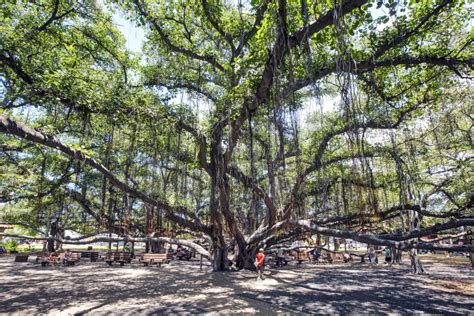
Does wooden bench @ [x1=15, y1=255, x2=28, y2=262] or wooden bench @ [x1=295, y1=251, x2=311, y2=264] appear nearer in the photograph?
wooden bench @ [x1=15, y1=255, x2=28, y2=262]

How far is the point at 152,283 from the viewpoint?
309 inches

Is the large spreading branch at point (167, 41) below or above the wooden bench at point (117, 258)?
above

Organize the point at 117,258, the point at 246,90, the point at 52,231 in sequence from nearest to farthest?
1. the point at 246,90
2. the point at 117,258
3. the point at 52,231

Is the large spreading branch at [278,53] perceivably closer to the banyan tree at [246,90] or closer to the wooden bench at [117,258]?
the banyan tree at [246,90]

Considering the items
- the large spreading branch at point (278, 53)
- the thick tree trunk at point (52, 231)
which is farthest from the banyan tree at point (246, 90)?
the thick tree trunk at point (52, 231)

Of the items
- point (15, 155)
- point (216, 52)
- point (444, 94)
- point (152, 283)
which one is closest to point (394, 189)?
point (444, 94)

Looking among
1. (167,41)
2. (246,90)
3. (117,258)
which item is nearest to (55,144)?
(167,41)

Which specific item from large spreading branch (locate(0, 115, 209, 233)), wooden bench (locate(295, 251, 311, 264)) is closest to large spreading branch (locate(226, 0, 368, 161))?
large spreading branch (locate(0, 115, 209, 233))

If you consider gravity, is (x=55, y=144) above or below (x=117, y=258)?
above

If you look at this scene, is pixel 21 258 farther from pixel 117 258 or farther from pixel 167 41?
pixel 167 41

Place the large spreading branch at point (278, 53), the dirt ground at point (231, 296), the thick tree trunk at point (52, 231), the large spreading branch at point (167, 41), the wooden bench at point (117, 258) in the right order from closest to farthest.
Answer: the large spreading branch at point (278, 53)
the dirt ground at point (231, 296)
the large spreading branch at point (167, 41)
the wooden bench at point (117, 258)
the thick tree trunk at point (52, 231)

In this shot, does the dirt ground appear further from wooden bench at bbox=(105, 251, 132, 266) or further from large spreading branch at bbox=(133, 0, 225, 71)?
large spreading branch at bbox=(133, 0, 225, 71)

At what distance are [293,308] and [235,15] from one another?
6.93 meters

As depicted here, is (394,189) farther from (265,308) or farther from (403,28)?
(265,308)
